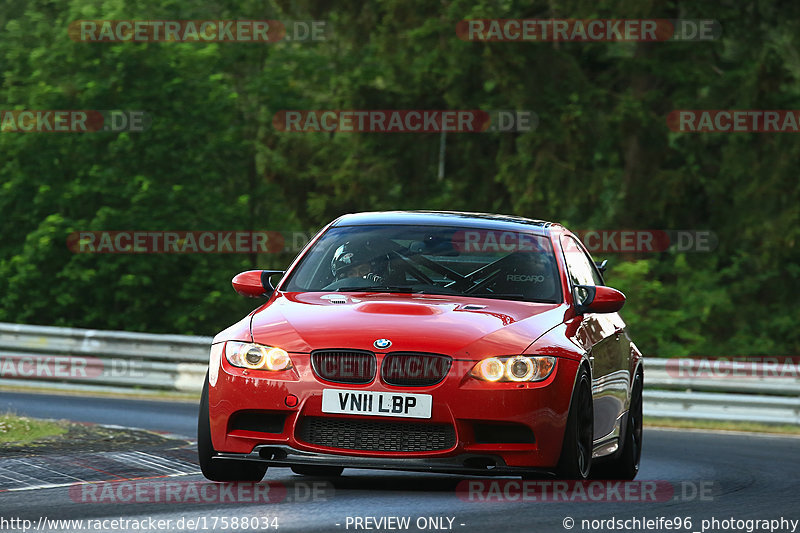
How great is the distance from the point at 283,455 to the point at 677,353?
76.2 feet

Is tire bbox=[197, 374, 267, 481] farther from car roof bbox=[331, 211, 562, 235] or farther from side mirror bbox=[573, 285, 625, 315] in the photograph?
side mirror bbox=[573, 285, 625, 315]

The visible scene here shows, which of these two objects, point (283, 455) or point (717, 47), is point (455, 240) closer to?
point (283, 455)

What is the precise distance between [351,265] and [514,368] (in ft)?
5.68

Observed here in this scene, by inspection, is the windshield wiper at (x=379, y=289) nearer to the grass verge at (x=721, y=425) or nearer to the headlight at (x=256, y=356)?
the headlight at (x=256, y=356)

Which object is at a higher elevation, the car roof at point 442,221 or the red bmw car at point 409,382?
the car roof at point 442,221

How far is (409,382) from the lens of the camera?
821cm

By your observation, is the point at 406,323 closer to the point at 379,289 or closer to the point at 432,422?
the point at 432,422

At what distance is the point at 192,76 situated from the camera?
34.3 metres

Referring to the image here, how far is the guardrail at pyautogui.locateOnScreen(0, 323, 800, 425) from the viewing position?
21.0m

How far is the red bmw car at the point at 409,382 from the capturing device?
8172mm

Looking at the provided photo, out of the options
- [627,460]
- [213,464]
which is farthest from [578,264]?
[213,464]

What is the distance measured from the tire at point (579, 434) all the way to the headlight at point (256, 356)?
1.54 metres

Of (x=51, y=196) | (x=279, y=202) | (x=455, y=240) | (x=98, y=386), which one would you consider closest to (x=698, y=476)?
(x=455, y=240)

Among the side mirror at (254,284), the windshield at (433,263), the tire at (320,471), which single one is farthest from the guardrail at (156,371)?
the side mirror at (254,284)
